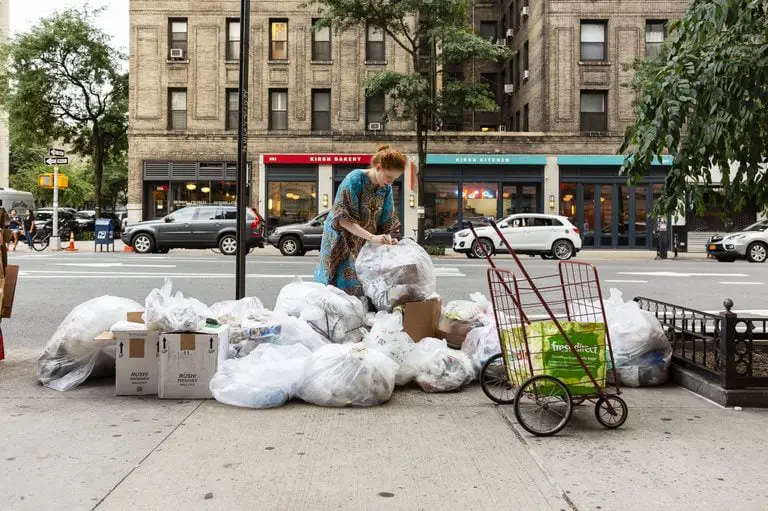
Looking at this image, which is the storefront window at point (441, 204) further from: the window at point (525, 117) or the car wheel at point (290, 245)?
the car wheel at point (290, 245)

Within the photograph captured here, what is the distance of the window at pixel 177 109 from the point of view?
99.7 ft

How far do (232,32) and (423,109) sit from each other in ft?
38.9

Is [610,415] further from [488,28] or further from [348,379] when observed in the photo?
[488,28]

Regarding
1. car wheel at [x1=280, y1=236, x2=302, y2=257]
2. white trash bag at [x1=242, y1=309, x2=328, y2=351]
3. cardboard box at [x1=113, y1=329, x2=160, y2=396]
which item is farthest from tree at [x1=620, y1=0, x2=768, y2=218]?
car wheel at [x1=280, y1=236, x2=302, y2=257]

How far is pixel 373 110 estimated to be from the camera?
30.2 m

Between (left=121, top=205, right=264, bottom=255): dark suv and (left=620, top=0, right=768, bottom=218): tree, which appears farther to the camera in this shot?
(left=121, top=205, right=264, bottom=255): dark suv

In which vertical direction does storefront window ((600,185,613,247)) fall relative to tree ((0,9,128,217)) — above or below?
below

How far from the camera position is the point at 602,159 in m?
29.9

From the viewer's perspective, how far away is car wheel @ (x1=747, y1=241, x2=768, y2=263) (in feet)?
74.5

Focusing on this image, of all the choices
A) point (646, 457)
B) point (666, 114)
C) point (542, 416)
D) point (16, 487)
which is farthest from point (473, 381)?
point (16, 487)

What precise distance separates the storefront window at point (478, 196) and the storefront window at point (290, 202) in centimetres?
696

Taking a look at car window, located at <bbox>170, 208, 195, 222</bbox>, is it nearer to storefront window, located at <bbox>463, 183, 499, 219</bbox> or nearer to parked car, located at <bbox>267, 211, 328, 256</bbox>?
parked car, located at <bbox>267, 211, 328, 256</bbox>

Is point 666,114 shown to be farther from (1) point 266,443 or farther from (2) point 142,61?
(2) point 142,61

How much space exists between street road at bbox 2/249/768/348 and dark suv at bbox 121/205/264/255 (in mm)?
4927
